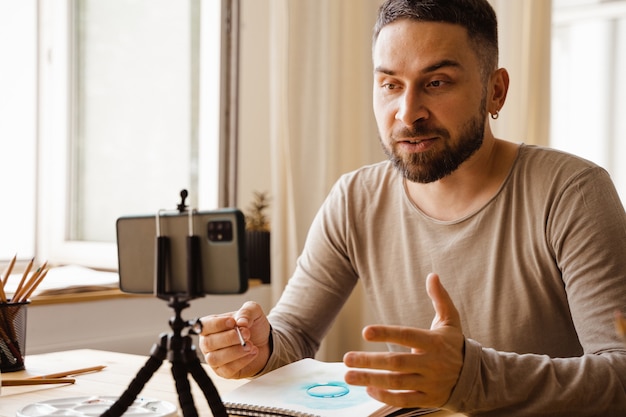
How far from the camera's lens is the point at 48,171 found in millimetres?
2586

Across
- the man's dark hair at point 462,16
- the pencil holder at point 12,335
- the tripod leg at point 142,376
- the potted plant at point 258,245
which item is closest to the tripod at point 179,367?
the tripod leg at point 142,376

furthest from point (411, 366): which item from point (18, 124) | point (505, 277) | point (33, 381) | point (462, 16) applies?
point (18, 124)

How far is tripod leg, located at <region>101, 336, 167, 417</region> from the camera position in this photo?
77 centimetres

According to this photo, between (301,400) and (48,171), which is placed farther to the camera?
(48,171)

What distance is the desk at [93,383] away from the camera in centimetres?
110

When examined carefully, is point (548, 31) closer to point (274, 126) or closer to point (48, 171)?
point (274, 126)

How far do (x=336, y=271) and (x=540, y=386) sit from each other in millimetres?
610

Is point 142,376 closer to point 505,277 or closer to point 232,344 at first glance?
point 232,344

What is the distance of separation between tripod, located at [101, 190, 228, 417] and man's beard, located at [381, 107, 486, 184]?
70 centimetres

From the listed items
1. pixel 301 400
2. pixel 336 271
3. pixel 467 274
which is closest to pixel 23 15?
pixel 336 271

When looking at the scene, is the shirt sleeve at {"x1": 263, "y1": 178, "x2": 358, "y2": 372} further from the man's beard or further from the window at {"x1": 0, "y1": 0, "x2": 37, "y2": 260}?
the window at {"x1": 0, "y1": 0, "x2": 37, "y2": 260}

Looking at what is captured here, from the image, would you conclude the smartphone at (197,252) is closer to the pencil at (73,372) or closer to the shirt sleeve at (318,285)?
the pencil at (73,372)

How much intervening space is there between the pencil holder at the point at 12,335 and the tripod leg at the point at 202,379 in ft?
2.15

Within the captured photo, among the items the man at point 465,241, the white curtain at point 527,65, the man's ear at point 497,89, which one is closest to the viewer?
the man at point 465,241
